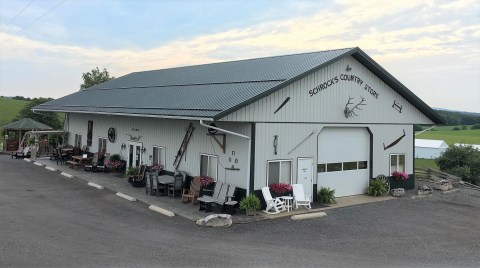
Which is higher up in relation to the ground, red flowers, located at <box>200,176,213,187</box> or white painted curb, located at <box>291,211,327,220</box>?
red flowers, located at <box>200,176,213,187</box>

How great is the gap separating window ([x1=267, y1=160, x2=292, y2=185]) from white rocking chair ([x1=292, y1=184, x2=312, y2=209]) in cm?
43

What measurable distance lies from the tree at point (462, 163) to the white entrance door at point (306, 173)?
1857cm

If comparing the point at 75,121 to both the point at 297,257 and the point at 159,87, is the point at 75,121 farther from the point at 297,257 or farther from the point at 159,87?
the point at 297,257

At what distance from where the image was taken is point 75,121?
91.4 feet

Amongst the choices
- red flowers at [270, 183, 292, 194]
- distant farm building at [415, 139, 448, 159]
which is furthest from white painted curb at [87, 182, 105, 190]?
distant farm building at [415, 139, 448, 159]

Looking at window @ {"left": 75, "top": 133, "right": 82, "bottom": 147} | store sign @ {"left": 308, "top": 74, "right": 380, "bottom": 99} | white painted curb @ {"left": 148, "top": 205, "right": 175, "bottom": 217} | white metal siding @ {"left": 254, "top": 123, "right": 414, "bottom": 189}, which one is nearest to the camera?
white painted curb @ {"left": 148, "top": 205, "right": 175, "bottom": 217}

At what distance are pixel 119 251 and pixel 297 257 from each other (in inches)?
158

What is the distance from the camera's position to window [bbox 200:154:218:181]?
1562cm

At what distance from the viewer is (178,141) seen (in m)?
17.6

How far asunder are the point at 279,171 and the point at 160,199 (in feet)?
15.0

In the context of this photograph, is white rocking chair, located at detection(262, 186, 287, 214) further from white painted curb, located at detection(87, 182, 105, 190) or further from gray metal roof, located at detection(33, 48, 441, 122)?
white painted curb, located at detection(87, 182, 105, 190)

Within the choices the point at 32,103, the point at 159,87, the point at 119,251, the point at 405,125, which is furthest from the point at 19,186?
the point at 32,103

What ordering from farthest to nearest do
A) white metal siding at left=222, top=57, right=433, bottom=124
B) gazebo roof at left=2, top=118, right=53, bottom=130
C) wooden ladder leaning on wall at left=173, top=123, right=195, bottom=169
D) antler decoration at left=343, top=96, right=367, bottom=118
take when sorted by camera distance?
gazebo roof at left=2, top=118, right=53, bottom=130 < antler decoration at left=343, top=96, right=367, bottom=118 < wooden ladder leaning on wall at left=173, top=123, right=195, bottom=169 < white metal siding at left=222, top=57, right=433, bottom=124

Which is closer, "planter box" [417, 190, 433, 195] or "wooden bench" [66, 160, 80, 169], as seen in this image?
"planter box" [417, 190, 433, 195]
